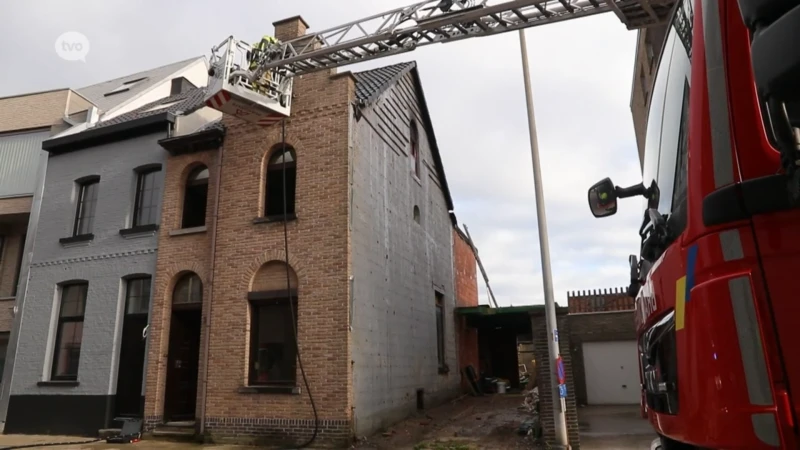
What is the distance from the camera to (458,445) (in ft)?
34.0

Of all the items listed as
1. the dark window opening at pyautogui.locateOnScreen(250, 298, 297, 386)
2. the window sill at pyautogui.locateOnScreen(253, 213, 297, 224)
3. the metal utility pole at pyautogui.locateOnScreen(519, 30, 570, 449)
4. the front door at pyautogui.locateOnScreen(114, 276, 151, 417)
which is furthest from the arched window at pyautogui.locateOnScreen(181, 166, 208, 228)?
the metal utility pole at pyautogui.locateOnScreen(519, 30, 570, 449)

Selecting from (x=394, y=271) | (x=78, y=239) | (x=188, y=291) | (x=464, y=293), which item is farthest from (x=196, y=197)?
(x=464, y=293)

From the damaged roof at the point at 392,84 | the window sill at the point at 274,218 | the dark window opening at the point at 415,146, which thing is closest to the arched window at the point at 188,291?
the window sill at the point at 274,218

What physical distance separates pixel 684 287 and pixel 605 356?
18026 mm

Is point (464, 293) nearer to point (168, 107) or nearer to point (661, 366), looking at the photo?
point (168, 107)

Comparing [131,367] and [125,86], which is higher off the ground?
[125,86]

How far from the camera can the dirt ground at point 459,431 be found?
10461 mm

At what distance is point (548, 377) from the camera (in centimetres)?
979

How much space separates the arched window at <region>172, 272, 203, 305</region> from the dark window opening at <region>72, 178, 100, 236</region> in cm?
383

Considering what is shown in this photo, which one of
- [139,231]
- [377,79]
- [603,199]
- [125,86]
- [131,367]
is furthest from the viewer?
[125,86]

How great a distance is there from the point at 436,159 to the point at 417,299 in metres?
6.32

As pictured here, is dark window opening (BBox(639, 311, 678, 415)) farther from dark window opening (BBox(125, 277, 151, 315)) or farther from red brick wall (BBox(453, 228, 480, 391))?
red brick wall (BBox(453, 228, 480, 391))

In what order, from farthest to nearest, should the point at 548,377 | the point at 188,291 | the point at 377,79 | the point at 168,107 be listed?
the point at 168,107, the point at 377,79, the point at 188,291, the point at 548,377

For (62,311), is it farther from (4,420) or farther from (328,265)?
(328,265)
